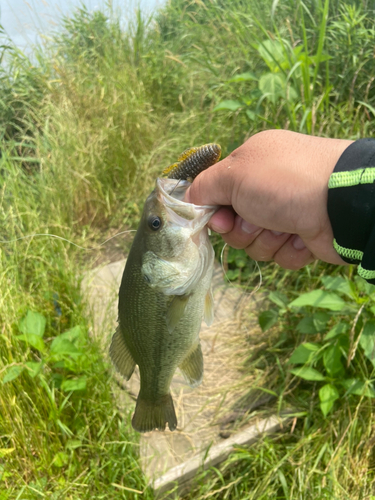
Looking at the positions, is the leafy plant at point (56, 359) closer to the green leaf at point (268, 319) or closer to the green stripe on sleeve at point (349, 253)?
the green leaf at point (268, 319)

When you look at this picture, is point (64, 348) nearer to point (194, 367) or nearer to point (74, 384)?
point (74, 384)

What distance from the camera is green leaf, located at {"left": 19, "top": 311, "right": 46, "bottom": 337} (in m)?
2.51

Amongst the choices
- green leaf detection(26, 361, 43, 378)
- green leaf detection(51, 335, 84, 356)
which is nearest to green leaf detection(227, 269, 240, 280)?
green leaf detection(51, 335, 84, 356)

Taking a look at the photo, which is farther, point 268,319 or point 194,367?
point 268,319

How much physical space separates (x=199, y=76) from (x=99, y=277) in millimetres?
3034

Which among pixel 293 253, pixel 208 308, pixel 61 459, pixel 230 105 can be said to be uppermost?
pixel 230 105

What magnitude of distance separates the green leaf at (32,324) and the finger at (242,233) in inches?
59.4

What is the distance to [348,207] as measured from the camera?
130cm

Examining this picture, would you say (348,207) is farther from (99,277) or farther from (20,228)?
(20,228)

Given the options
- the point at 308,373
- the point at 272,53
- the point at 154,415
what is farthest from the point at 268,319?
the point at 272,53

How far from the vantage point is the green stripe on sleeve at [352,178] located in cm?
124

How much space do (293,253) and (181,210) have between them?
0.73 meters

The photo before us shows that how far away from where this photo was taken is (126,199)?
489cm

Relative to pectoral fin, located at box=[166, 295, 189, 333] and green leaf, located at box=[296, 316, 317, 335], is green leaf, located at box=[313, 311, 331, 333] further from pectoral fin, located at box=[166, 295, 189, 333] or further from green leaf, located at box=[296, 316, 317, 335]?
pectoral fin, located at box=[166, 295, 189, 333]
